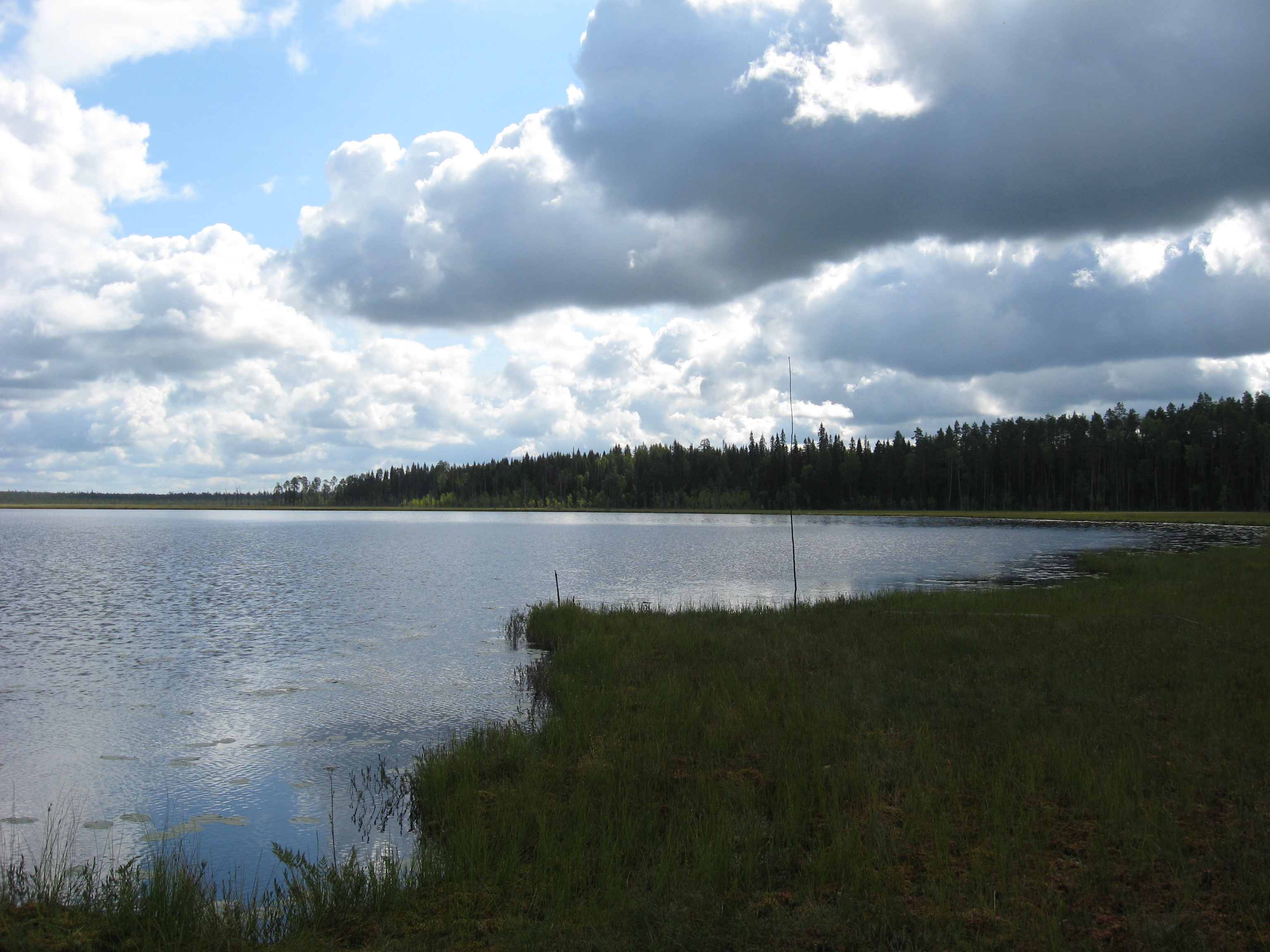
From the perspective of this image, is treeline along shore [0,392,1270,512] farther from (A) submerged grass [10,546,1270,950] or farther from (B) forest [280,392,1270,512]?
(A) submerged grass [10,546,1270,950]

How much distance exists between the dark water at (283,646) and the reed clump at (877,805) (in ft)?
8.99

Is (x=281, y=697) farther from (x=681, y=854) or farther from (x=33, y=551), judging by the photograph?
(x=33, y=551)

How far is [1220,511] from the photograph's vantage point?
129125mm

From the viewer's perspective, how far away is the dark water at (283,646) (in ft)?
38.9

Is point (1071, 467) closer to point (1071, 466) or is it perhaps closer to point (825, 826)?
point (1071, 466)

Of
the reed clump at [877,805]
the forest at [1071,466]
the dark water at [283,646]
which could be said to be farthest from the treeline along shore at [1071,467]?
the reed clump at [877,805]

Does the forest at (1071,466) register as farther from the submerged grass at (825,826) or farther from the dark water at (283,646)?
the submerged grass at (825,826)

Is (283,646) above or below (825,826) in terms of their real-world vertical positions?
below

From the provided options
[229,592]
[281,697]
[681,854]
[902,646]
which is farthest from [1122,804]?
[229,592]

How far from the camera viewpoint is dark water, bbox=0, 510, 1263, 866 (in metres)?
11.9

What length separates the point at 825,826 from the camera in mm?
8367

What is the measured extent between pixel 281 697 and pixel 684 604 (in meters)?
16.5

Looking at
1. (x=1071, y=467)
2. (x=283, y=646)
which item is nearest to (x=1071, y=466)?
(x=1071, y=467)

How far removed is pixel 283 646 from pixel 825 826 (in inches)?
818
